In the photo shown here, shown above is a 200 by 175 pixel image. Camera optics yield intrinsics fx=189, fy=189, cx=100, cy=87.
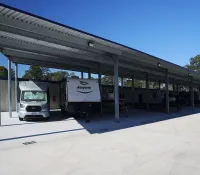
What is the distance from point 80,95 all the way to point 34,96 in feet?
10.4

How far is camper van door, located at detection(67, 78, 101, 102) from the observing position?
12680 millimetres

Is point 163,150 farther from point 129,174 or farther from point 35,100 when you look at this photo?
point 35,100

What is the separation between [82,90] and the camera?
13039mm

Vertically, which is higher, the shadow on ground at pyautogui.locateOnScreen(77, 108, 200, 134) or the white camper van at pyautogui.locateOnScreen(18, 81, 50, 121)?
the white camper van at pyautogui.locateOnScreen(18, 81, 50, 121)

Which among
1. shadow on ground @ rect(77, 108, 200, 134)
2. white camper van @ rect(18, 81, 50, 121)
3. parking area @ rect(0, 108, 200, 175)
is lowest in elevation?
shadow on ground @ rect(77, 108, 200, 134)

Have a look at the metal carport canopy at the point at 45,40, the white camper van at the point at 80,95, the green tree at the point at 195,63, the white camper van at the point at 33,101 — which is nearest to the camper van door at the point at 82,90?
the white camper van at the point at 80,95

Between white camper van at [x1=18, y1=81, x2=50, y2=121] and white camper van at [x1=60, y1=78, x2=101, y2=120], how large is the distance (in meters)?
1.46

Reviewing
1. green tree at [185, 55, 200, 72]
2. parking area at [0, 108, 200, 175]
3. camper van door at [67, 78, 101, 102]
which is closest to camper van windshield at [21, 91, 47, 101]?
camper van door at [67, 78, 101, 102]

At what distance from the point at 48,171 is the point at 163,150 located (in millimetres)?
3512

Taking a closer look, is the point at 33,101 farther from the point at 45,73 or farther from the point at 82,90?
the point at 45,73

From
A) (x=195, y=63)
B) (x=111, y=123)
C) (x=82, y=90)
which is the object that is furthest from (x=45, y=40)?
(x=195, y=63)

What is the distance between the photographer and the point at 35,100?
1270 cm

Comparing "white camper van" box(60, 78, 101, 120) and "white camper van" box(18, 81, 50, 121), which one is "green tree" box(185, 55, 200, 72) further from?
"white camper van" box(18, 81, 50, 121)

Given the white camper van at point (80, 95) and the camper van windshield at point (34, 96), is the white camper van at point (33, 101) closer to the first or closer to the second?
the camper van windshield at point (34, 96)
